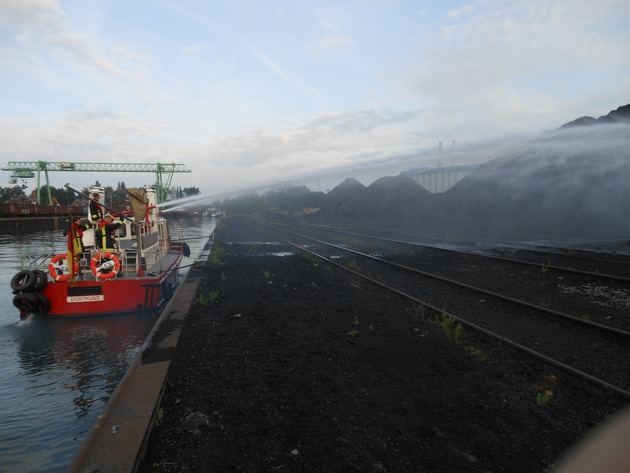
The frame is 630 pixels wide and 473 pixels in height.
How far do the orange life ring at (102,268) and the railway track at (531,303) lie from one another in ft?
24.6

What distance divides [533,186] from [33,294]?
36.8 metres

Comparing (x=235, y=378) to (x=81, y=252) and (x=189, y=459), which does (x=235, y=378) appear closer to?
(x=189, y=459)

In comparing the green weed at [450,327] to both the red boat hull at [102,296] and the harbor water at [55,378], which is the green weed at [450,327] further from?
the red boat hull at [102,296]

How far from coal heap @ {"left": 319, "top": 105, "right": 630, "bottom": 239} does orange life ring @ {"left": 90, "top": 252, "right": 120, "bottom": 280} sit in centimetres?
2198

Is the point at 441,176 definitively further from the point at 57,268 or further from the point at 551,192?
the point at 57,268

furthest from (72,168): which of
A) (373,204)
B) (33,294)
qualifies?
(33,294)

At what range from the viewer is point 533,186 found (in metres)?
33.5

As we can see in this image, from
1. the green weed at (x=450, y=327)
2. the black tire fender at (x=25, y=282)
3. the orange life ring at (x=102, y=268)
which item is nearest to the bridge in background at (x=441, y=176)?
the green weed at (x=450, y=327)

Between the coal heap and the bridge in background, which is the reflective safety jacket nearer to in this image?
the coal heap

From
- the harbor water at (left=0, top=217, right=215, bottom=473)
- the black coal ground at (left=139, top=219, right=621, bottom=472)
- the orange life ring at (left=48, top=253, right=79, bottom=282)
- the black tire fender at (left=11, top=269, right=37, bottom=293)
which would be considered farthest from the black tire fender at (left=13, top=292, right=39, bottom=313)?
the black coal ground at (left=139, top=219, right=621, bottom=472)

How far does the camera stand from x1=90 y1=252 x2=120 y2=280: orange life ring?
32.0 feet

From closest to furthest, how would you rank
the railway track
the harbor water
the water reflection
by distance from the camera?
the harbor water
the railway track
the water reflection

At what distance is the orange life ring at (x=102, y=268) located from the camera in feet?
32.0

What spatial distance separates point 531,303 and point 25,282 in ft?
43.9
